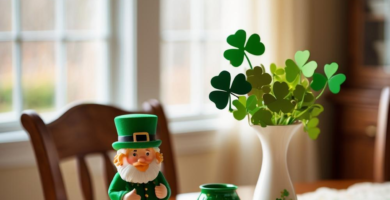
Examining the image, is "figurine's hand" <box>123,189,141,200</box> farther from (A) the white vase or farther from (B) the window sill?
(B) the window sill

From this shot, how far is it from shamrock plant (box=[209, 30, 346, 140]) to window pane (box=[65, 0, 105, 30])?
1468 mm

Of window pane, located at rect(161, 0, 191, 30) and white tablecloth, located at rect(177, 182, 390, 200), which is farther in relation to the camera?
window pane, located at rect(161, 0, 191, 30)

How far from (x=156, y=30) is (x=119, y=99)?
349 mm

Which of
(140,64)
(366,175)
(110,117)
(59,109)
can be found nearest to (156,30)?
(140,64)

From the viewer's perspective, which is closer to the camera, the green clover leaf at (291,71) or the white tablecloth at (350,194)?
the green clover leaf at (291,71)

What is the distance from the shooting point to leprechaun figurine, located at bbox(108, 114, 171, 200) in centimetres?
101

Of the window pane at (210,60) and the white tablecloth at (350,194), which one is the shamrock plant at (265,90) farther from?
the window pane at (210,60)

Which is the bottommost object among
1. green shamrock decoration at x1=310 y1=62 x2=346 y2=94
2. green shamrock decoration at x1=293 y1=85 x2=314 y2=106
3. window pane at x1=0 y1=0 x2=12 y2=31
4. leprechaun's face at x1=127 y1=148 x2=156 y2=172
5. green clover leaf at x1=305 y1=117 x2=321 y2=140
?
leprechaun's face at x1=127 y1=148 x2=156 y2=172

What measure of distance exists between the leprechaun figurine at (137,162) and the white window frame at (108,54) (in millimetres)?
1411

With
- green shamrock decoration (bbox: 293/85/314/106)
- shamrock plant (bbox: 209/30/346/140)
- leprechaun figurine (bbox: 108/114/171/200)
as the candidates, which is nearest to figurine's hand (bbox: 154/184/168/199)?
leprechaun figurine (bbox: 108/114/171/200)

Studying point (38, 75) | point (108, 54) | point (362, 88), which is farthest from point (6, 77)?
point (362, 88)

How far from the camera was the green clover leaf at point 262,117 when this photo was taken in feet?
3.65

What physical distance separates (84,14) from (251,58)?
788 millimetres

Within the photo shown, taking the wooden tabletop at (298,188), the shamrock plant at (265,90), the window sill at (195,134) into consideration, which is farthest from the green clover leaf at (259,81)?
the window sill at (195,134)
